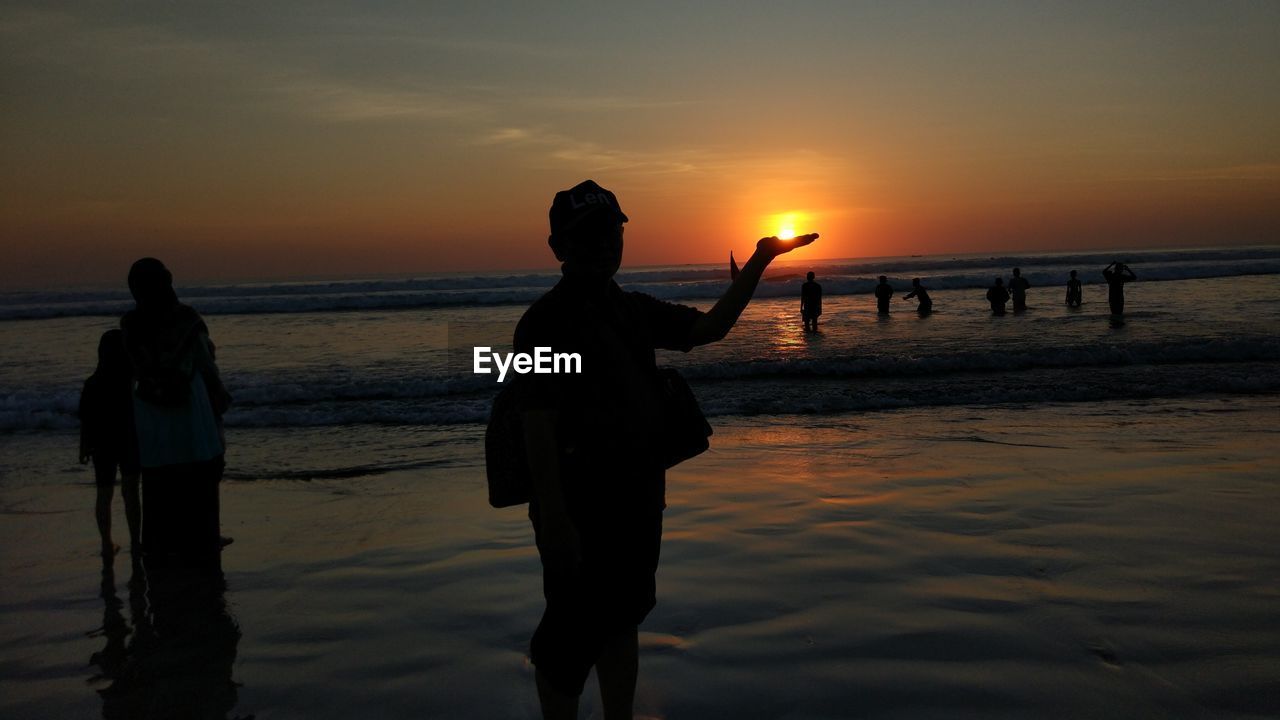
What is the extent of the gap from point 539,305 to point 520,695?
1.96 m

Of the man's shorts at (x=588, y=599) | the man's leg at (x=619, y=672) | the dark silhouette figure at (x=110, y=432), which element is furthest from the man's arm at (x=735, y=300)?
the dark silhouette figure at (x=110, y=432)

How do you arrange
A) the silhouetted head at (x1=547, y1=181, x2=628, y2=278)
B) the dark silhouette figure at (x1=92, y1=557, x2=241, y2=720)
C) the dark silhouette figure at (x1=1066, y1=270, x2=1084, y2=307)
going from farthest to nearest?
the dark silhouette figure at (x1=1066, y1=270, x2=1084, y2=307), the dark silhouette figure at (x1=92, y1=557, x2=241, y2=720), the silhouetted head at (x1=547, y1=181, x2=628, y2=278)

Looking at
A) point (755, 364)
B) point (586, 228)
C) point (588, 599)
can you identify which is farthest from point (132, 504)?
point (755, 364)

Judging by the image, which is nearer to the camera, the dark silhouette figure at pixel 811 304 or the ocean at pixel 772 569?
the ocean at pixel 772 569

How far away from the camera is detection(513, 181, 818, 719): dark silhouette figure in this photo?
2281 millimetres

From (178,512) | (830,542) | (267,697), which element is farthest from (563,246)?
(178,512)

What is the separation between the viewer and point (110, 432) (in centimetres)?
589

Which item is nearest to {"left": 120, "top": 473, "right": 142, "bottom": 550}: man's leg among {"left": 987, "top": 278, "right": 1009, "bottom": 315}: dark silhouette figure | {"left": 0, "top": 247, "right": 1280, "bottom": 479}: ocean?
{"left": 0, "top": 247, "right": 1280, "bottom": 479}: ocean

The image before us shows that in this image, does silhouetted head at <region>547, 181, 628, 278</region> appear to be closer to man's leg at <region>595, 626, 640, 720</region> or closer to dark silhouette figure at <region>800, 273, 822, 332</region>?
man's leg at <region>595, 626, 640, 720</region>

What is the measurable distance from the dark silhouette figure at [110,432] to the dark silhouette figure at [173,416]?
768 mm

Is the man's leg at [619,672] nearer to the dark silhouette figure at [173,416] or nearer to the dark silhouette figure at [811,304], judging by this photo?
the dark silhouette figure at [173,416]

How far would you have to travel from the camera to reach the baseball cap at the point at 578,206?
2.37 meters

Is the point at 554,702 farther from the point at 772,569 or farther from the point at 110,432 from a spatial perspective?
the point at 110,432

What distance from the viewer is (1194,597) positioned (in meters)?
4.20
